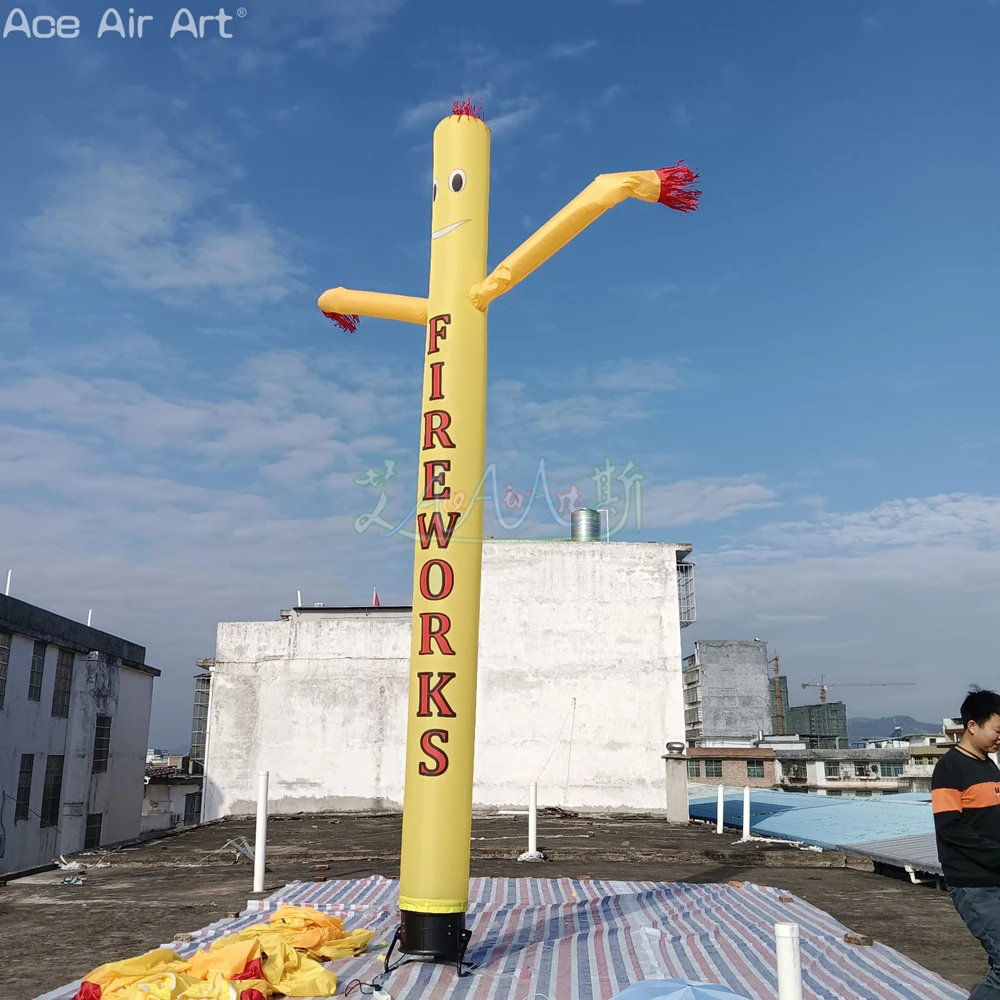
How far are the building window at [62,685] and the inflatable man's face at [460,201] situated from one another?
23586mm

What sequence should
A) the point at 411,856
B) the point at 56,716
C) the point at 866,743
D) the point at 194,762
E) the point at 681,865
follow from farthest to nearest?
the point at 866,743 < the point at 194,762 < the point at 56,716 < the point at 681,865 < the point at 411,856

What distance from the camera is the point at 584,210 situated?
322 inches

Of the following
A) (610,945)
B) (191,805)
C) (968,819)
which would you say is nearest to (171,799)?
(191,805)

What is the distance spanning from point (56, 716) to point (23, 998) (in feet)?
74.1

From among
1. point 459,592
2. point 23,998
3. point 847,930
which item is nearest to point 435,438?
point 459,592

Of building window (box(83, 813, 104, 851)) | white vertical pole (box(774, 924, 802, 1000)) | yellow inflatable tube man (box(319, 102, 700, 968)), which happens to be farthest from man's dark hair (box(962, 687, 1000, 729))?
building window (box(83, 813, 104, 851))

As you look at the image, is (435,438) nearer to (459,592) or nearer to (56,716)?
(459,592)

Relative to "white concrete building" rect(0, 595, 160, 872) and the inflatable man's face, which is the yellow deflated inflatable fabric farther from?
"white concrete building" rect(0, 595, 160, 872)

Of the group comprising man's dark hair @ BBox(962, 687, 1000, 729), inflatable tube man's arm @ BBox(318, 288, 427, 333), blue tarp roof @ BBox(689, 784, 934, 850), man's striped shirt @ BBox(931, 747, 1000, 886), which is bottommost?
blue tarp roof @ BBox(689, 784, 934, 850)

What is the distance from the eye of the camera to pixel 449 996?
21.8ft

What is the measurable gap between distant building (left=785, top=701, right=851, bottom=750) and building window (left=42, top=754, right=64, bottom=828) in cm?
5362

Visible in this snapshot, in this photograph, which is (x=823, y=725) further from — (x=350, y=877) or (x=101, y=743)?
(x=350, y=877)

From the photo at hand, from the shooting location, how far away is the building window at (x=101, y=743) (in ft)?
97.3

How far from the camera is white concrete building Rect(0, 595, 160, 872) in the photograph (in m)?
24.2
